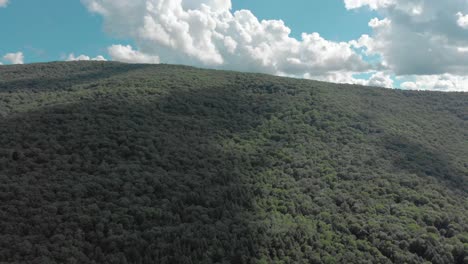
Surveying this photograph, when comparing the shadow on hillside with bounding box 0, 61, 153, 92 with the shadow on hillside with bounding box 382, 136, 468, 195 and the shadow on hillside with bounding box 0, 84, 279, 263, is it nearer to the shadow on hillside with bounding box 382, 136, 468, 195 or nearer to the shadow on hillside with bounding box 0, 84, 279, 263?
the shadow on hillside with bounding box 0, 84, 279, 263

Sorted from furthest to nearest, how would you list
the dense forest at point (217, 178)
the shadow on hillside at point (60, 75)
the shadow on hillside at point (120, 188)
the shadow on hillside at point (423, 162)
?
the shadow on hillside at point (60, 75)
the shadow on hillside at point (423, 162)
the dense forest at point (217, 178)
the shadow on hillside at point (120, 188)

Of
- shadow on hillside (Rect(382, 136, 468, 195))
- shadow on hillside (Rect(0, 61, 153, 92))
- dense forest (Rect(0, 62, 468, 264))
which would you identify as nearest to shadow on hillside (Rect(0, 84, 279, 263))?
dense forest (Rect(0, 62, 468, 264))

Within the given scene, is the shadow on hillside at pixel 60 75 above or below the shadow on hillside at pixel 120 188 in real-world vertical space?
above

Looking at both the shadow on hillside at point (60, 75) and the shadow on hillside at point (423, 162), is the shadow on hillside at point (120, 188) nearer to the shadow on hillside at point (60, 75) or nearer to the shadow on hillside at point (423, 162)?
the shadow on hillside at point (423, 162)

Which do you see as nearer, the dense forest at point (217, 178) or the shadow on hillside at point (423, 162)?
the dense forest at point (217, 178)

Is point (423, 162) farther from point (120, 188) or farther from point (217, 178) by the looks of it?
point (120, 188)

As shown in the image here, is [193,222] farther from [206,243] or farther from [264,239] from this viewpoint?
[264,239]

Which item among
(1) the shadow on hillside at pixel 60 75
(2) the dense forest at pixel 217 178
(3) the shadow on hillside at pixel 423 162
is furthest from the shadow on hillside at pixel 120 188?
(1) the shadow on hillside at pixel 60 75
